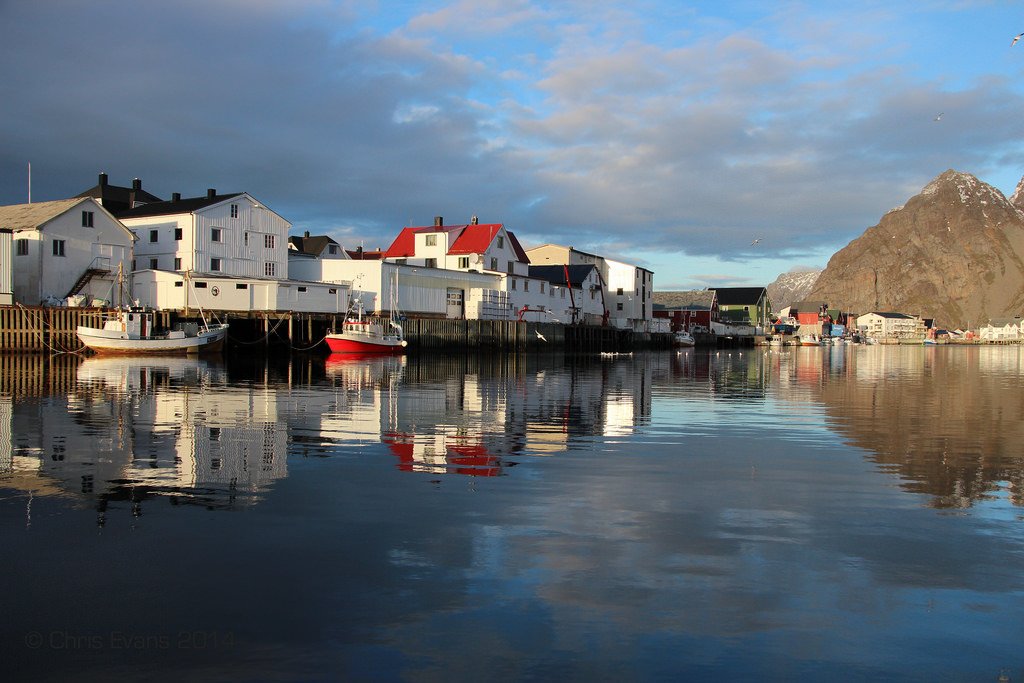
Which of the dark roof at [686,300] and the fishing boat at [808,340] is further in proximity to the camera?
the fishing boat at [808,340]

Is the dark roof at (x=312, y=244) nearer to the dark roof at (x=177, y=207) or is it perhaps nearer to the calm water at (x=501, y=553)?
the dark roof at (x=177, y=207)

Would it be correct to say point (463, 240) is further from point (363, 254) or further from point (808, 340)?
point (808, 340)

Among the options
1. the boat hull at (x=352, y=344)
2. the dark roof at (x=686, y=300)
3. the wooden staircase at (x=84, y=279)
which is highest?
the dark roof at (x=686, y=300)

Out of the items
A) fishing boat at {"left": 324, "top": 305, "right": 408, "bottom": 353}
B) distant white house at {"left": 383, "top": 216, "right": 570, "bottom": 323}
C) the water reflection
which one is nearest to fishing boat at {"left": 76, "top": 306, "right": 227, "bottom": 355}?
fishing boat at {"left": 324, "top": 305, "right": 408, "bottom": 353}

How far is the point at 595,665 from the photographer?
17.9ft

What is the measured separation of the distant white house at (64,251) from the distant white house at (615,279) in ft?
185

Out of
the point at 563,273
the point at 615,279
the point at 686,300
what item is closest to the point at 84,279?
the point at 563,273

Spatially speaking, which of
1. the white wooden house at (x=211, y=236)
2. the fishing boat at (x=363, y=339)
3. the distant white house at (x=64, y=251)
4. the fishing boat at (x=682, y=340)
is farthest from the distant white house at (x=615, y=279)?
the distant white house at (x=64, y=251)

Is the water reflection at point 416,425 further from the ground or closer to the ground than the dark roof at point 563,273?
closer to the ground

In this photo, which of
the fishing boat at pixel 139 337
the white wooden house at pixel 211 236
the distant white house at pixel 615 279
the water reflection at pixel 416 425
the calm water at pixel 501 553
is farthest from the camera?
the distant white house at pixel 615 279

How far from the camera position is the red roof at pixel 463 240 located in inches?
3009

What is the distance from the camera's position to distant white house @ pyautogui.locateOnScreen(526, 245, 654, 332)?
340 feet

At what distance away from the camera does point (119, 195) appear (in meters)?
80.2

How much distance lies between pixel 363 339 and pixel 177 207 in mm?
19024
